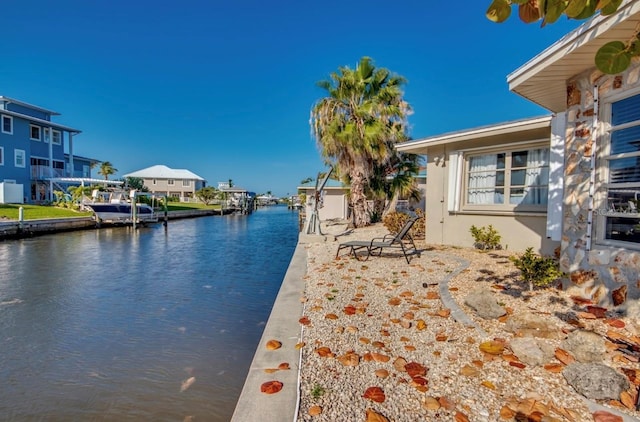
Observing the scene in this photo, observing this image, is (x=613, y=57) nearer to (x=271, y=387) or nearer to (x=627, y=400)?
(x=627, y=400)

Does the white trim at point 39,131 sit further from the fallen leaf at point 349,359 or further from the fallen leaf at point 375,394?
the fallen leaf at point 375,394

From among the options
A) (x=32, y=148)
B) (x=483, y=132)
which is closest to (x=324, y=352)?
(x=483, y=132)

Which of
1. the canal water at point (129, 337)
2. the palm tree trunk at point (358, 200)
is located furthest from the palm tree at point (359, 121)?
the canal water at point (129, 337)

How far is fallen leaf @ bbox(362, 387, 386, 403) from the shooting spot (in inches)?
97.5

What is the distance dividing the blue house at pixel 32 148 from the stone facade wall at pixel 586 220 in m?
36.9

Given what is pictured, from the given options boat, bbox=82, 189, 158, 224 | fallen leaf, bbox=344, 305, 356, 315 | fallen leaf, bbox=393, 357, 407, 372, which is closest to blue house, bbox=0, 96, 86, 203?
boat, bbox=82, 189, 158, 224

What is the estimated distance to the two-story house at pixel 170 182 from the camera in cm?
6309

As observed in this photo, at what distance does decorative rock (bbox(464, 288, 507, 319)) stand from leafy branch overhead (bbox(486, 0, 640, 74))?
2.79 metres

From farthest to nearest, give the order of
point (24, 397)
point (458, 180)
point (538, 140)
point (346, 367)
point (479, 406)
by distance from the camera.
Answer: point (458, 180) < point (538, 140) < point (24, 397) < point (346, 367) < point (479, 406)

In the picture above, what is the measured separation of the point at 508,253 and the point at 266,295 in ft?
18.1

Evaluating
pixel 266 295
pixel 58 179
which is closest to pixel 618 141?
pixel 266 295

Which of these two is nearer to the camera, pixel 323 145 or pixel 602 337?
pixel 602 337

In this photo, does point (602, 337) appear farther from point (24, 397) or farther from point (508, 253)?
point (24, 397)

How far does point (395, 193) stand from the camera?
1639 centimetres
